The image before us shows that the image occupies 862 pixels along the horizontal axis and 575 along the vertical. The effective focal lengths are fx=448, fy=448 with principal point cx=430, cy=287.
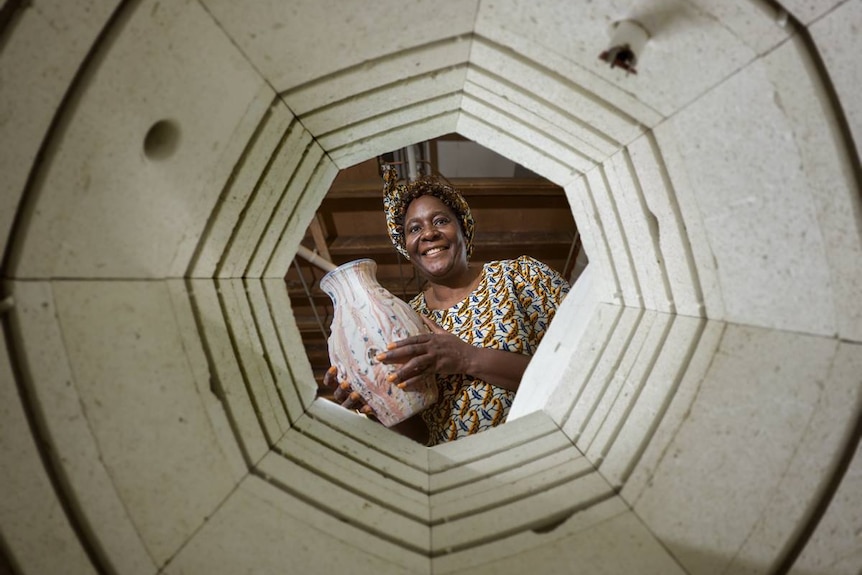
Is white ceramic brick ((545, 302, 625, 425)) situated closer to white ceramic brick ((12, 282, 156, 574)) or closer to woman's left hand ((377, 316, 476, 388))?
woman's left hand ((377, 316, 476, 388))

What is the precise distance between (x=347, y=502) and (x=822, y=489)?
76 cm

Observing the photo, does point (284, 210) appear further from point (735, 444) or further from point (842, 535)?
point (842, 535)

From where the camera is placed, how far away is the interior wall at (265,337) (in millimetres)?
534

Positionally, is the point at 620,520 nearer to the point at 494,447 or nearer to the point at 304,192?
the point at 494,447

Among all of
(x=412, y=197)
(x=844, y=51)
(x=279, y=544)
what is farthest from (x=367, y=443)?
(x=412, y=197)

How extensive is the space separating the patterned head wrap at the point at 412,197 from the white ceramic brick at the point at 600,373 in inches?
48.2

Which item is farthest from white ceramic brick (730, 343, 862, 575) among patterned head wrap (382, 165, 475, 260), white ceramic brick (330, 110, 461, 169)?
patterned head wrap (382, 165, 475, 260)

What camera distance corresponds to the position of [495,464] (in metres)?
1.00

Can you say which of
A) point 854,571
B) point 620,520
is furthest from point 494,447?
point 854,571

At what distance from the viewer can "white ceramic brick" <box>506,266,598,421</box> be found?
118 cm

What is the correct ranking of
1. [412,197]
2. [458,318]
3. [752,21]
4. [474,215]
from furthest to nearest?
1. [474,215]
2. [412,197]
3. [458,318]
4. [752,21]

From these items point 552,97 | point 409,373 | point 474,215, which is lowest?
point 409,373

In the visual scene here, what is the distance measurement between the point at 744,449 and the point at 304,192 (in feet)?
3.39

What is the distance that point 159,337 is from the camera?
0.70m
